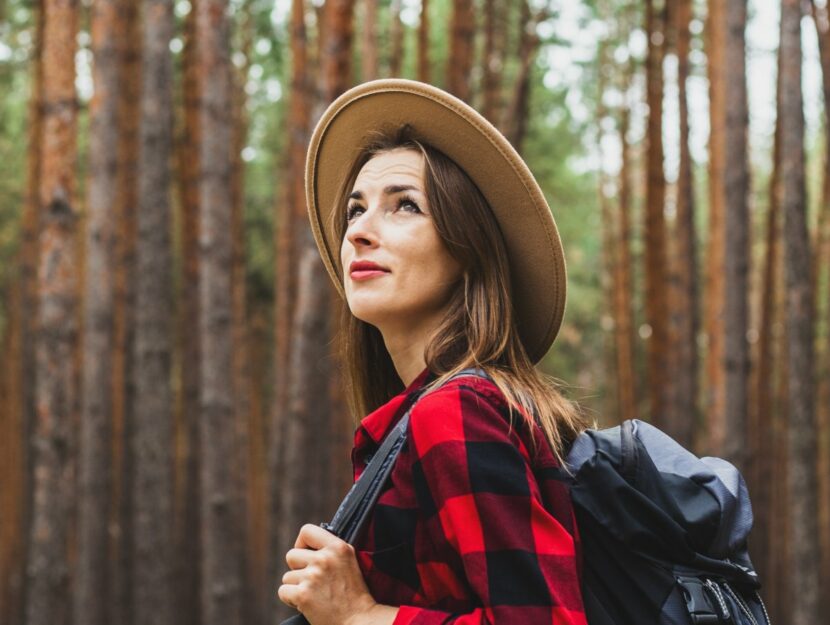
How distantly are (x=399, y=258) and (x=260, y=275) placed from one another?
50.1ft

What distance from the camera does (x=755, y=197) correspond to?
787 inches

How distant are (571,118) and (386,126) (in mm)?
13621

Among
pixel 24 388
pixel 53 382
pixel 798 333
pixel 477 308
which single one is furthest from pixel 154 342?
pixel 24 388

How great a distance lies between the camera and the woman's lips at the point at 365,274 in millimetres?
1821

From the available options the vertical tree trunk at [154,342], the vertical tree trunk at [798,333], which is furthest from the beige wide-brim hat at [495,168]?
the vertical tree trunk at [798,333]

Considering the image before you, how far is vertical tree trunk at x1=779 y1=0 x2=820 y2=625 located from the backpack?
6.29 m

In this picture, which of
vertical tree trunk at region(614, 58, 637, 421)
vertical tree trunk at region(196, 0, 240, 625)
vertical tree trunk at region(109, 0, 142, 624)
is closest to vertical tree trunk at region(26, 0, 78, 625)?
vertical tree trunk at region(196, 0, 240, 625)

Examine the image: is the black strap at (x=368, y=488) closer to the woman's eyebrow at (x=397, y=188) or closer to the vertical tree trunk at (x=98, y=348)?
the woman's eyebrow at (x=397, y=188)

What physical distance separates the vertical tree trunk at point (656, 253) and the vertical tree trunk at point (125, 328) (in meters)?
5.06

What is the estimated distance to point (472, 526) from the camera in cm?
141

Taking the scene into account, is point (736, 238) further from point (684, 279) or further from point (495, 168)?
point (495, 168)

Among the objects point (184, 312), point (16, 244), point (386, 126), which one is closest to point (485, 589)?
point (386, 126)

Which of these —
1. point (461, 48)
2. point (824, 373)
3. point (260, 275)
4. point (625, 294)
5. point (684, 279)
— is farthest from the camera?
point (260, 275)

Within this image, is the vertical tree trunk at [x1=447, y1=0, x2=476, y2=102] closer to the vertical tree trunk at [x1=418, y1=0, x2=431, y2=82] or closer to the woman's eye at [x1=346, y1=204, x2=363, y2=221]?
the vertical tree trunk at [x1=418, y1=0, x2=431, y2=82]
